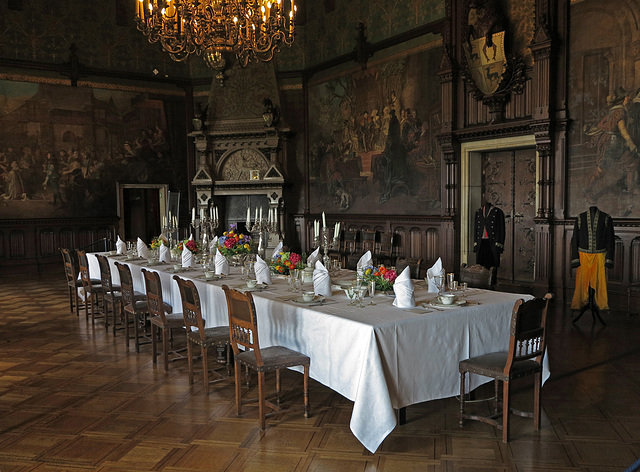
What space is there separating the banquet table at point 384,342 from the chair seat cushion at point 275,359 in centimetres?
14

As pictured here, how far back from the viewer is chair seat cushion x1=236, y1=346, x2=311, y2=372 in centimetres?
399

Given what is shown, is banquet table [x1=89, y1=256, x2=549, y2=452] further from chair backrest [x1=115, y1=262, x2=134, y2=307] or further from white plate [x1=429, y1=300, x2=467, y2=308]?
chair backrest [x1=115, y1=262, x2=134, y2=307]

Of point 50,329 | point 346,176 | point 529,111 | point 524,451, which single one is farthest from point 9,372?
point 346,176

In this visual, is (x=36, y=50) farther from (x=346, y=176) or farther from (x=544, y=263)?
(x=544, y=263)

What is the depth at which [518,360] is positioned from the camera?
3723 mm

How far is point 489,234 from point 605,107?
8.63ft

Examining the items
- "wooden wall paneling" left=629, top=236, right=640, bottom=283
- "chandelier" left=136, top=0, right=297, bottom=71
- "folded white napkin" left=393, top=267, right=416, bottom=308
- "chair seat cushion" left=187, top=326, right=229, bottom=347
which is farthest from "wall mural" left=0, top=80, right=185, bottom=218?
"folded white napkin" left=393, top=267, right=416, bottom=308

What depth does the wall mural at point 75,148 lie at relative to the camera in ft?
44.5

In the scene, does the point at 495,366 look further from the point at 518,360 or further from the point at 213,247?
the point at 213,247

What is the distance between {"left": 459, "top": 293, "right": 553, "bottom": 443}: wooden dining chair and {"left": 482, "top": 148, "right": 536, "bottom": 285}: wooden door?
21.0ft

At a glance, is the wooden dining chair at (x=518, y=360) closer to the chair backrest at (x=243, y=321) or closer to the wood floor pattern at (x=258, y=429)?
the wood floor pattern at (x=258, y=429)

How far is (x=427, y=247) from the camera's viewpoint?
11484 mm

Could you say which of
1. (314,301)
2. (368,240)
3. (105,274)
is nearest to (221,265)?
(105,274)

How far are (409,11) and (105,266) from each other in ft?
27.3
